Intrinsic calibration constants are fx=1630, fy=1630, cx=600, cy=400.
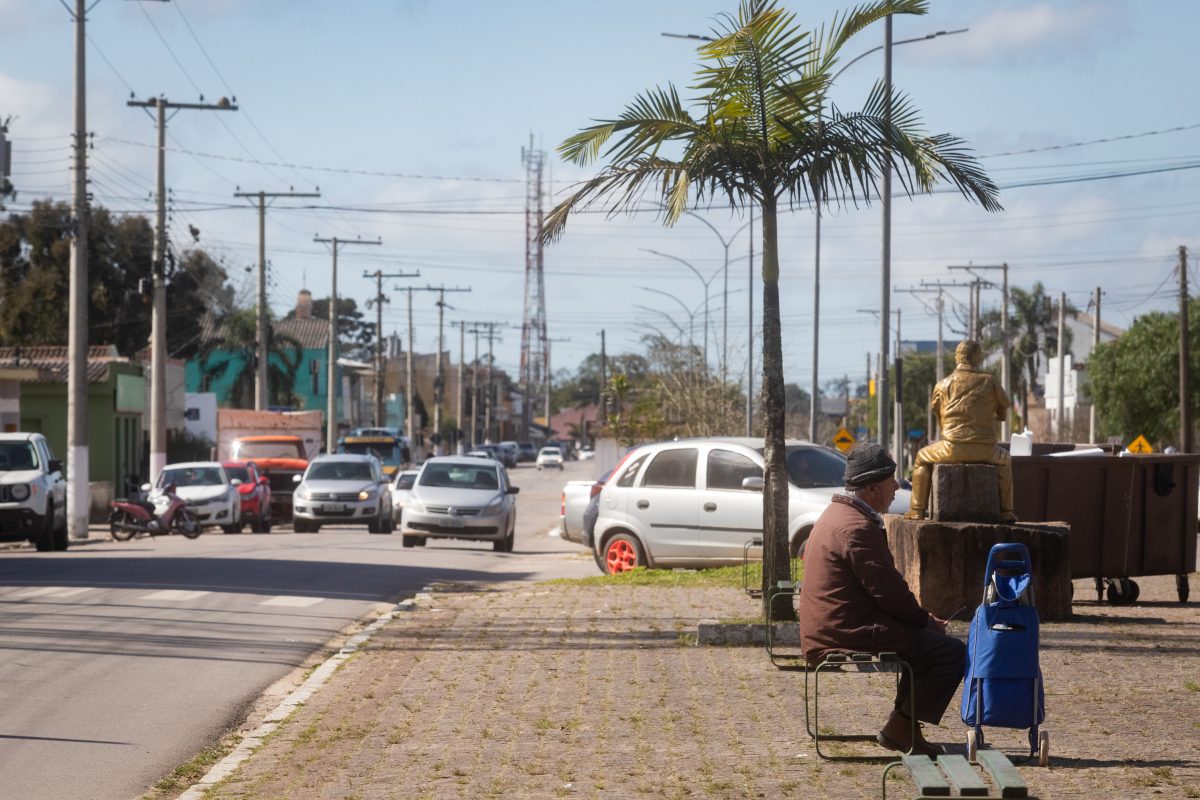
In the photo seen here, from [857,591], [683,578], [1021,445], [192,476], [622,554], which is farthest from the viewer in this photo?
[192,476]

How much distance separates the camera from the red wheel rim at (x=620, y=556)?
1969cm

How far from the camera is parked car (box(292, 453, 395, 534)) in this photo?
109 feet

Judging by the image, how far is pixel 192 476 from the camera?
35562 millimetres

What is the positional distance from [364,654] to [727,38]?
5492 millimetres

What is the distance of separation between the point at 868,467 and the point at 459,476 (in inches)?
845

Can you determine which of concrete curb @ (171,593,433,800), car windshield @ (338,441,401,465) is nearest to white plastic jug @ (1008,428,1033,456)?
concrete curb @ (171,593,433,800)

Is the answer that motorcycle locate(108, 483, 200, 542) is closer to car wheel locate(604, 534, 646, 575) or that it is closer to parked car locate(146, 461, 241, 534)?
parked car locate(146, 461, 241, 534)

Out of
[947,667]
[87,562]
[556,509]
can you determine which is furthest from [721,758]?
[556,509]

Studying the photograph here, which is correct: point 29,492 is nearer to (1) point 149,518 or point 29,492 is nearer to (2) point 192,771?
(1) point 149,518

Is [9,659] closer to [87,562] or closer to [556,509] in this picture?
[87,562]

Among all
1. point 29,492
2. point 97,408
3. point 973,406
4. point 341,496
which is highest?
point 97,408

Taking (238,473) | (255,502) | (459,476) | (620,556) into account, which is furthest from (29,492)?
(238,473)

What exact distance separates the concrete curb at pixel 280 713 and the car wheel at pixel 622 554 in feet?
15.2

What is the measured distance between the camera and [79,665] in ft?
38.5
